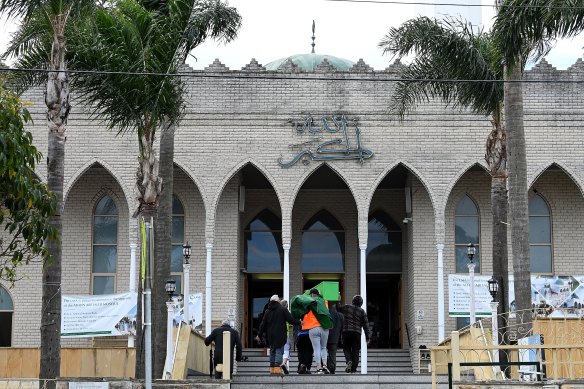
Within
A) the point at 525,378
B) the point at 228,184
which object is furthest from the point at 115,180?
the point at 525,378

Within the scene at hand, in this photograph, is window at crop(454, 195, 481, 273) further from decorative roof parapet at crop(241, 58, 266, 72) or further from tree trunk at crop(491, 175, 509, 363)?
tree trunk at crop(491, 175, 509, 363)

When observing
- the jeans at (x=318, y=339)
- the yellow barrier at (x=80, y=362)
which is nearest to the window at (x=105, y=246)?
the yellow barrier at (x=80, y=362)

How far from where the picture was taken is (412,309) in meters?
28.2

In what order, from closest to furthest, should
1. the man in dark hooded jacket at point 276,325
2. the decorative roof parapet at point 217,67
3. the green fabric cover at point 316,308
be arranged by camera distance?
the green fabric cover at point 316,308 → the man in dark hooded jacket at point 276,325 → the decorative roof parapet at point 217,67

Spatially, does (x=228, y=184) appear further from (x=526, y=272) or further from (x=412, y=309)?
(x=526, y=272)

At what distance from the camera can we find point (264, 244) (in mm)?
30469

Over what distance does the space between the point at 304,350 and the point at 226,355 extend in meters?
2.62

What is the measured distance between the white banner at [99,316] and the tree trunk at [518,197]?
11.4 meters

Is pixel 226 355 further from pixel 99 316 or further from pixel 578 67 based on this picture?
pixel 578 67

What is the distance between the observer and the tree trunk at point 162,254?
19125 mm

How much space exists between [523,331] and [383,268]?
1269 centimetres

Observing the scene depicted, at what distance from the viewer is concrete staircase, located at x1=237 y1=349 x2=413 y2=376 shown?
27.1 m

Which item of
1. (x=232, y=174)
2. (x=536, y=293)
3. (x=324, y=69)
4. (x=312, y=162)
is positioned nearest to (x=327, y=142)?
(x=312, y=162)

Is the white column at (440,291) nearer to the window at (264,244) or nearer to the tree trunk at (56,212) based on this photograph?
the window at (264,244)
